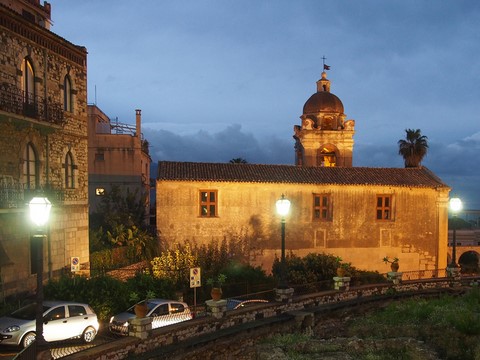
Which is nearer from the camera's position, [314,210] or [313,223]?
[313,223]

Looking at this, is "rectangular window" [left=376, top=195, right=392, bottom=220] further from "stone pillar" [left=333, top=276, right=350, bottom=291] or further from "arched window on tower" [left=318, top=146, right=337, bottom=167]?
"stone pillar" [left=333, top=276, right=350, bottom=291]

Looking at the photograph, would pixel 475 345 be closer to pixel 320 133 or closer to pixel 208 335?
pixel 208 335

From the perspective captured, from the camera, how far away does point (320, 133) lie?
1642 inches

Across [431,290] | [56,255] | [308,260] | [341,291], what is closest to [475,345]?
[341,291]

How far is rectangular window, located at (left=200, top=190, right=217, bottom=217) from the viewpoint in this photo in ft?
97.6

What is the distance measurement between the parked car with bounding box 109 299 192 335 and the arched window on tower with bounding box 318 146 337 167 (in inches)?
1057

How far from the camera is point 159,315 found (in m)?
17.2

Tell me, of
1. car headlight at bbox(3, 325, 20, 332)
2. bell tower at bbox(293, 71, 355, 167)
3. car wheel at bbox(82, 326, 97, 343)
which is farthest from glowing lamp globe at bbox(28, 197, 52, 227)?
bell tower at bbox(293, 71, 355, 167)

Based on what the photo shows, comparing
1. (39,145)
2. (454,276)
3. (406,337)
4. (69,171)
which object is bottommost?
(406,337)

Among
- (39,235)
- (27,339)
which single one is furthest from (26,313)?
(39,235)

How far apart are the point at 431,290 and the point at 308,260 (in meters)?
6.45

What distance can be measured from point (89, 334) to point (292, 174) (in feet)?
61.4

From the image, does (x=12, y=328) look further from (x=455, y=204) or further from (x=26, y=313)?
(x=455, y=204)

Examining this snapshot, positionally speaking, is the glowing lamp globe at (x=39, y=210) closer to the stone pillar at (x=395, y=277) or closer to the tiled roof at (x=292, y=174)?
the tiled roof at (x=292, y=174)
